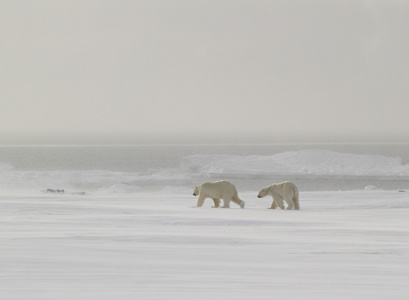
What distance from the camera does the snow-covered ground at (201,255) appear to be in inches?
288

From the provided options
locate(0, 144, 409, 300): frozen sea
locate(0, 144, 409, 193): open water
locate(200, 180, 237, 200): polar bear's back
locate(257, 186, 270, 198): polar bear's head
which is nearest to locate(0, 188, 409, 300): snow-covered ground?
locate(0, 144, 409, 300): frozen sea

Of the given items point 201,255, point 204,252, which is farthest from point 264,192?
point 201,255

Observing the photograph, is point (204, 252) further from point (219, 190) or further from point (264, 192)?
point (264, 192)

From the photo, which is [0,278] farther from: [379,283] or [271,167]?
[271,167]

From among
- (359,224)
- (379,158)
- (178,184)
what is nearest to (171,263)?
(359,224)

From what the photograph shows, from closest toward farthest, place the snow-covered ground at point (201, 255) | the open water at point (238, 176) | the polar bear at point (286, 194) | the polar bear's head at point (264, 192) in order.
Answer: the snow-covered ground at point (201, 255), the polar bear at point (286, 194), the polar bear's head at point (264, 192), the open water at point (238, 176)

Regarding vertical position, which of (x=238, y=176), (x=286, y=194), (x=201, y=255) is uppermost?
(x=286, y=194)

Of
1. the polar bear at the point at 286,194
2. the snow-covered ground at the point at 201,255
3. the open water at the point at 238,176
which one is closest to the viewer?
the snow-covered ground at the point at 201,255

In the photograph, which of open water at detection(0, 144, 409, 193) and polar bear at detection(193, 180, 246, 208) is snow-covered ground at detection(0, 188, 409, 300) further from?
open water at detection(0, 144, 409, 193)

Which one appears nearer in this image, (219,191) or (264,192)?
(219,191)

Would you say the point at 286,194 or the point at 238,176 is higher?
the point at 286,194

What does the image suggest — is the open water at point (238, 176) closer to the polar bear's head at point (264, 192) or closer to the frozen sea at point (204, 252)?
the polar bear's head at point (264, 192)

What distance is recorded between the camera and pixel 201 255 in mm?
9445

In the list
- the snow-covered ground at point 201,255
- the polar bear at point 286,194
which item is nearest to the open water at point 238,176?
→ the polar bear at point 286,194
